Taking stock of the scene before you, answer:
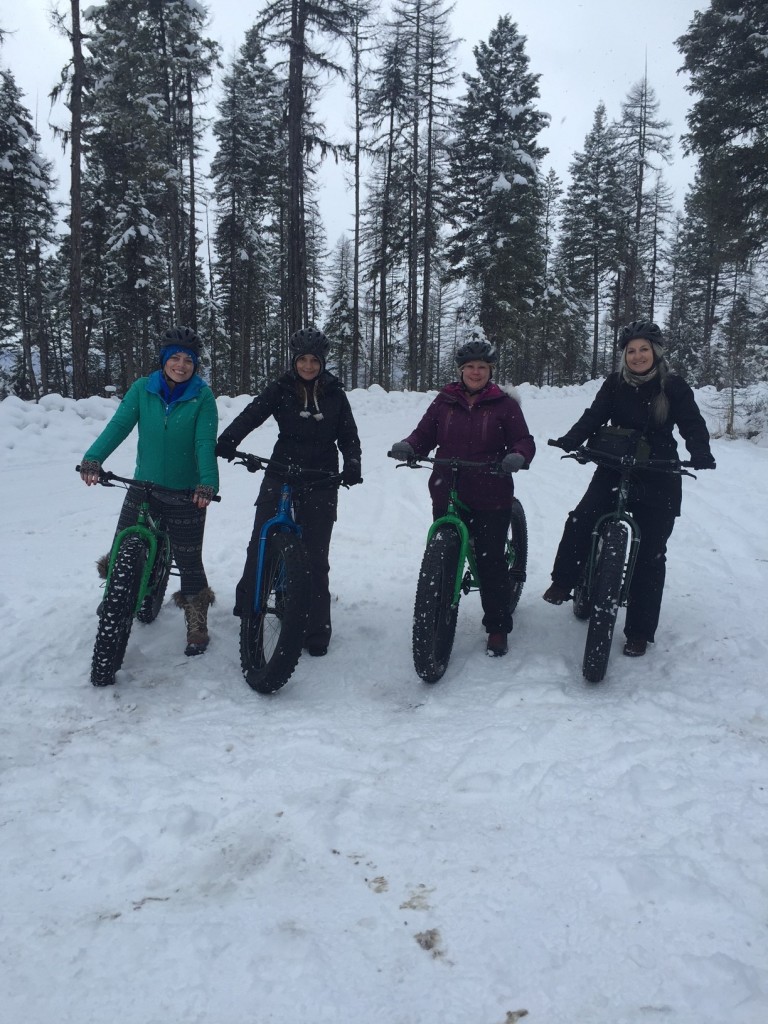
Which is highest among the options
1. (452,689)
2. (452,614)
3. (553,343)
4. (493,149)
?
(493,149)

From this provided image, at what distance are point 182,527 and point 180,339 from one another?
1336mm

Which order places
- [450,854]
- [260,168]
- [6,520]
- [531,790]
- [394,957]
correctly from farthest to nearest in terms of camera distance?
[260,168] → [6,520] → [531,790] → [450,854] → [394,957]

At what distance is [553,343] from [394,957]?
141ft

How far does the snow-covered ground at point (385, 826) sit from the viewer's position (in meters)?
2.11

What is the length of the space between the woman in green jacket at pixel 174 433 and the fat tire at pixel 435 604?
1585 mm

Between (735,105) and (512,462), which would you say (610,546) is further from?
(735,105)

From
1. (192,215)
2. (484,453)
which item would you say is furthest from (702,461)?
(192,215)

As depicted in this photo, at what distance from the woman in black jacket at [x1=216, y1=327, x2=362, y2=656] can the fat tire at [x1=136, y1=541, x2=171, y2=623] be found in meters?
0.64

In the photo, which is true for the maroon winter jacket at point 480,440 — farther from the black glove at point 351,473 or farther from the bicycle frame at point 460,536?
the black glove at point 351,473

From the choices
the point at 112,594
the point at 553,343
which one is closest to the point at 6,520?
the point at 112,594

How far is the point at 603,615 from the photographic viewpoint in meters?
4.30

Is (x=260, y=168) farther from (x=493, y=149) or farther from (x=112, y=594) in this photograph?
(x=112, y=594)

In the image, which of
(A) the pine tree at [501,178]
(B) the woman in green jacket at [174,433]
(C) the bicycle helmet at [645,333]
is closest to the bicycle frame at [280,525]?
(B) the woman in green jacket at [174,433]

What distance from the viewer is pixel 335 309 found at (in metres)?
37.9
